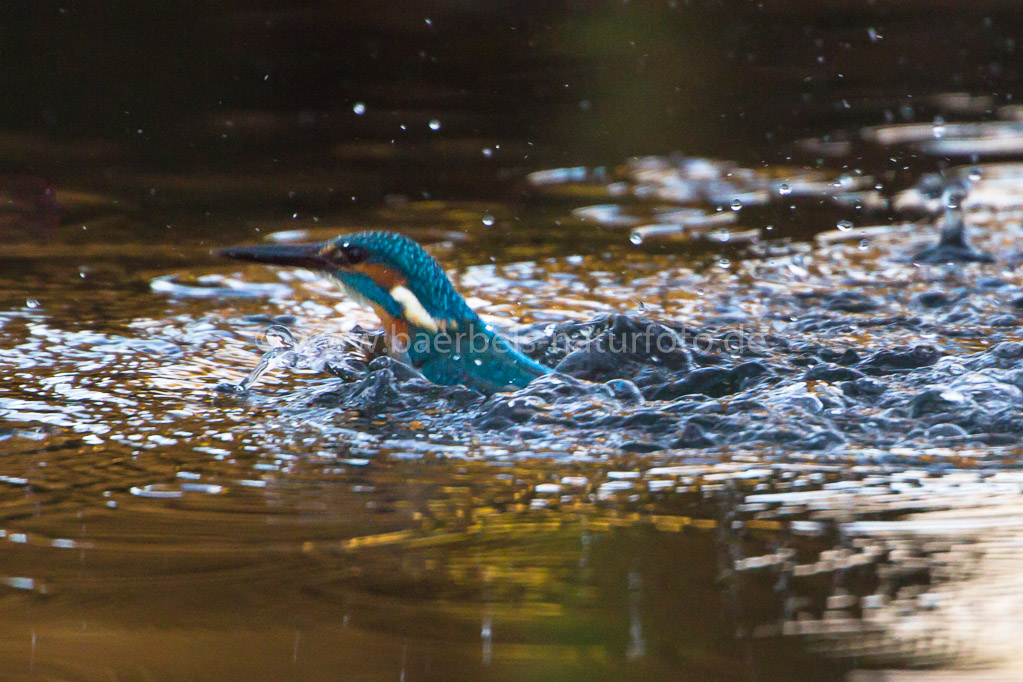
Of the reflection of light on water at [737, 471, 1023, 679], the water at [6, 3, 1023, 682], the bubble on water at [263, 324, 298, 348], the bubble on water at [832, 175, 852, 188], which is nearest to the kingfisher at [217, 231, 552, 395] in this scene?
the water at [6, 3, 1023, 682]

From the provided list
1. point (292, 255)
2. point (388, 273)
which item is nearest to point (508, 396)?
point (388, 273)

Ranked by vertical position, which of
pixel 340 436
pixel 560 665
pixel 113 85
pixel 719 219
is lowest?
pixel 560 665

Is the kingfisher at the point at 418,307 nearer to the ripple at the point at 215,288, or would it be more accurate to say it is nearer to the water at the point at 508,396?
the water at the point at 508,396

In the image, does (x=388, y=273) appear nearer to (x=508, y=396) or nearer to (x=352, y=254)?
(x=352, y=254)

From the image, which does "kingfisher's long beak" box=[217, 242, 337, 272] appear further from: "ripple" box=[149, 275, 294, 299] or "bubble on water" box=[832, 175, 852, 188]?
"bubble on water" box=[832, 175, 852, 188]

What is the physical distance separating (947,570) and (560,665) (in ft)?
2.75

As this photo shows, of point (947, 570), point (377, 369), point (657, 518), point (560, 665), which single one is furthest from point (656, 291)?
point (560, 665)

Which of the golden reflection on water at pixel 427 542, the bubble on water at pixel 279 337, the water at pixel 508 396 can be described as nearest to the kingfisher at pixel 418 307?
the water at pixel 508 396

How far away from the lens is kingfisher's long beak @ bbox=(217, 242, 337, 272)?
390 cm

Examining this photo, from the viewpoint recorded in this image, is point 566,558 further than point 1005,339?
No

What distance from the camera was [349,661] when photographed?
6.70 ft

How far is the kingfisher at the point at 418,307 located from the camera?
369 cm

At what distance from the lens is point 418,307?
12.4 ft

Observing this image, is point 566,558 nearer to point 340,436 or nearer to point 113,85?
point 340,436
